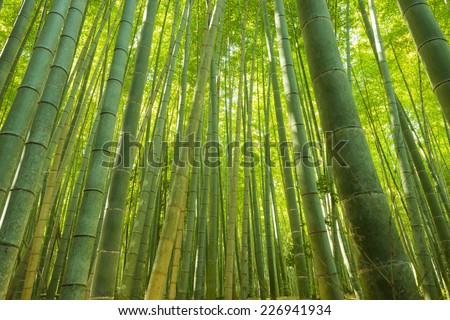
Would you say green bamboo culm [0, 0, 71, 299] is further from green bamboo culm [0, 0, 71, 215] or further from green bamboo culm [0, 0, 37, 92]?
green bamboo culm [0, 0, 37, 92]

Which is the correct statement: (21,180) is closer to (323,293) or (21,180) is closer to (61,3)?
(61,3)

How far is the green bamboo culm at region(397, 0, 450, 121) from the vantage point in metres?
1.45

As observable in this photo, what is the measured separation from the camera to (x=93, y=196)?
1.92 m

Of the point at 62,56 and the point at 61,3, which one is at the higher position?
the point at 61,3

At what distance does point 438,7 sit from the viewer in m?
4.81

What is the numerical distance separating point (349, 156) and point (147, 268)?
170 inches

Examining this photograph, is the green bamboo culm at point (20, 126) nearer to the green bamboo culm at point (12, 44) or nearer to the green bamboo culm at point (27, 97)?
the green bamboo culm at point (27, 97)

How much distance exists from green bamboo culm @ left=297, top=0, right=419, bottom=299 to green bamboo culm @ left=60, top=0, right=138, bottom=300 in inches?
49.7

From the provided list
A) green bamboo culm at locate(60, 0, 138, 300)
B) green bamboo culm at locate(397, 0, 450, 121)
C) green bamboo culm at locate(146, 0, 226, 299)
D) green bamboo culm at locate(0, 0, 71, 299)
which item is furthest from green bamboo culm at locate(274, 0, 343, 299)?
green bamboo culm at locate(0, 0, 71, 299)

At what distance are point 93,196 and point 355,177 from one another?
56.4 inches

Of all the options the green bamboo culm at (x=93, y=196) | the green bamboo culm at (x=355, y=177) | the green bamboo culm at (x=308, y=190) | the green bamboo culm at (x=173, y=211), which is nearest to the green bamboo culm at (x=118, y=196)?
the green bamboo culm at (x=93, y=196)
